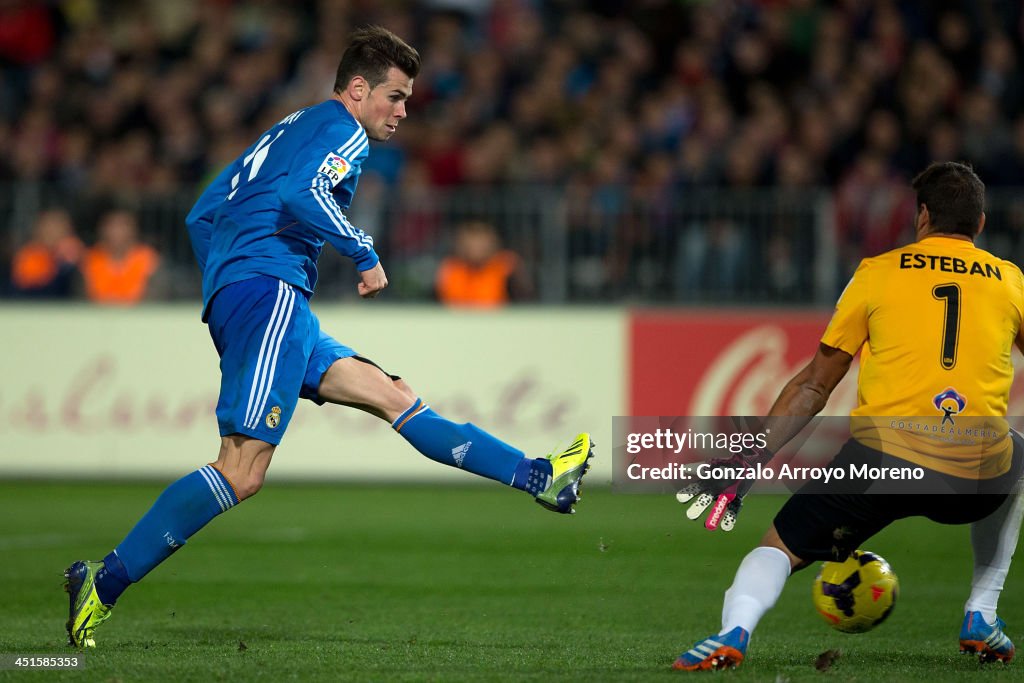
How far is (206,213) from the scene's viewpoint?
20.5 ft

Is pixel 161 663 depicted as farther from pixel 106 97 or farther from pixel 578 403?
pixel 106 97

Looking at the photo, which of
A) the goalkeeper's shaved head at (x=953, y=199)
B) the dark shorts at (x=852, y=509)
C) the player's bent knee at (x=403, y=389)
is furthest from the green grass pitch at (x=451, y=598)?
the goalkeeper's shaved head at (x=953, y=199)

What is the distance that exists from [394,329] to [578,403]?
188 cm

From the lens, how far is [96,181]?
15.8m

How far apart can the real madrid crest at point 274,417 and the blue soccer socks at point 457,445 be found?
0.57 meters

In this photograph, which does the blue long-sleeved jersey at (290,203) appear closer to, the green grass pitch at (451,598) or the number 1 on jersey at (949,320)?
the green grass pitch at (451,598)

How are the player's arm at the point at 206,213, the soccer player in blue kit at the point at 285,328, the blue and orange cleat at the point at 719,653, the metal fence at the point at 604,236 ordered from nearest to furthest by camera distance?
1. the blue and orange cleat at the point at 719,653
2. the soccer player in blue kit at the point at 285,328
3. the player's arm at the point at 206,213
4. the metal fence at the point at 604,236

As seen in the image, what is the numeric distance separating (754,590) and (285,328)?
208 cm

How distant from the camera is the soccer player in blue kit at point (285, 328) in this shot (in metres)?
5.77

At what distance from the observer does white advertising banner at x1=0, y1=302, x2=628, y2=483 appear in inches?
536

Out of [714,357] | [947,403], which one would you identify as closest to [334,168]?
[947,403]

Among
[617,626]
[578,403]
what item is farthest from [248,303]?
[578,403]

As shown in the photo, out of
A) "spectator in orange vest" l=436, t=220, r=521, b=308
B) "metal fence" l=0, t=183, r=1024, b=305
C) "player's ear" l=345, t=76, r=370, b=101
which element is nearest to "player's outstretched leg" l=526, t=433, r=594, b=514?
"player's ear" l=345, t=76, r=370, b=101

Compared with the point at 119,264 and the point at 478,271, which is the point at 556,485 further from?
the point at 119,264
